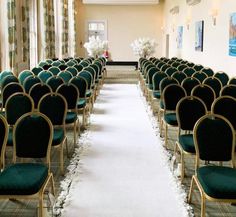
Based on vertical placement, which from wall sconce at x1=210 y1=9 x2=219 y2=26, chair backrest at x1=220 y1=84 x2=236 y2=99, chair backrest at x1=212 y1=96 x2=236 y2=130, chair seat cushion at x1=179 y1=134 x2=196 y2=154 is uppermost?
wall sconce at x1=210 y1=9 x2=219 y2=26

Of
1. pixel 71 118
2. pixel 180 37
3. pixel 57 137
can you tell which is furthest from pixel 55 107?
pixel 180 37

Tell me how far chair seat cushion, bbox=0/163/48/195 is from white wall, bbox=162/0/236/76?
21.4 ft

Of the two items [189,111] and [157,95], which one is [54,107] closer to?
[189,111]

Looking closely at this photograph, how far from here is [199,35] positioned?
44.0ft

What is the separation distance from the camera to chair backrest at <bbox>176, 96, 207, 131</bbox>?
5.05 meters

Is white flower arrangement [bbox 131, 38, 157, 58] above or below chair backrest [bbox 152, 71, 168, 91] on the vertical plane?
above

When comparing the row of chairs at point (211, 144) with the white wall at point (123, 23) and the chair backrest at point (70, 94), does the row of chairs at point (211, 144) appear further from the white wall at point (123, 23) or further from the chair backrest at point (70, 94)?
the white wall at point (123, 23)

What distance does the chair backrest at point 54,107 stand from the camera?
17.4 ft

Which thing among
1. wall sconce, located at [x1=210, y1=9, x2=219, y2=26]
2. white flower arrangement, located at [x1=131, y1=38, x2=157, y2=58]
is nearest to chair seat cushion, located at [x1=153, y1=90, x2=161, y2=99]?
wall sconce, located at [x1=210, y1=9, x2=219, y2=26]

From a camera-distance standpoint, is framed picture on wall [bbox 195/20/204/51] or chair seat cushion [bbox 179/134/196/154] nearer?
chair seat cushion [bbox 179/134/196/154]

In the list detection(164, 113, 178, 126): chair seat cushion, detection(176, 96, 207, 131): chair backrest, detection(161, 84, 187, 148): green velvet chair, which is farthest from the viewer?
detection(161, 84, 187, 148): green velvet chair

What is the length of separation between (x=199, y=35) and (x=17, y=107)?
9339 millimetres

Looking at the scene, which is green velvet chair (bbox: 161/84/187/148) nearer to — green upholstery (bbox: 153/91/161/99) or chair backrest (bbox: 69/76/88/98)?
chair backrest (bbox: 69/76/88/98)

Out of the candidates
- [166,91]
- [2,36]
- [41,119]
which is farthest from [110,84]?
[41,119]
